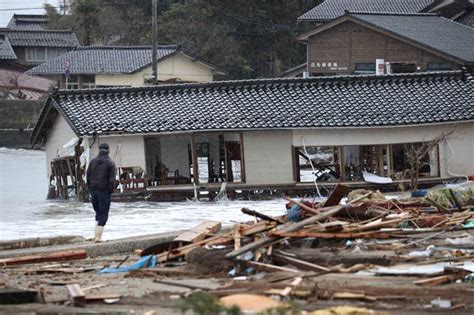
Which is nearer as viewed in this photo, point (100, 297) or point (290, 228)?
point (100, 297)

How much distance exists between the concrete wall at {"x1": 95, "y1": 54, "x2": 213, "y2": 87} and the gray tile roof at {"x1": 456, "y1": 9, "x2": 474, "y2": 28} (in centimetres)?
1501

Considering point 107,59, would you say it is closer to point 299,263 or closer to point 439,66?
point 439,66

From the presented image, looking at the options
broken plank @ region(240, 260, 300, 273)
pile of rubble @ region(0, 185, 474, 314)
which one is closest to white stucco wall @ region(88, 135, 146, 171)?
pile of rubble @ region(0, 185, 474, 314)

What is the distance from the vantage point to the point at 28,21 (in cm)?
7906

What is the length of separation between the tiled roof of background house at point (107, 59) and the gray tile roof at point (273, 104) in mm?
23974

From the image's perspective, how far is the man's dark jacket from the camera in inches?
719

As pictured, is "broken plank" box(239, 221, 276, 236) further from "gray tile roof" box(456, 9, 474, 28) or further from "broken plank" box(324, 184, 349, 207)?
"gray tile roof" box(456, 9, 474, 28)

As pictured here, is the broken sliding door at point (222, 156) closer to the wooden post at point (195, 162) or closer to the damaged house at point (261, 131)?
the damaged house at point (261, 131)

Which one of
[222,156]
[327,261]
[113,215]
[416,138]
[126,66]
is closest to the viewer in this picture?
Result: [327,261]

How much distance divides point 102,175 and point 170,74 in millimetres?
43432

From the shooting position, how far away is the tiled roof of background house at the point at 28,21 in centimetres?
7788

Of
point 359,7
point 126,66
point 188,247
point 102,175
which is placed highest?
point 359,7

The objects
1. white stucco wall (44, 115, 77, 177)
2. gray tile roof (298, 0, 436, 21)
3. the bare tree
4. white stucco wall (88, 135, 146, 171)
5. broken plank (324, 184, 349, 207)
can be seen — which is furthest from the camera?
gray tile roof (298, 0, 436, 21)

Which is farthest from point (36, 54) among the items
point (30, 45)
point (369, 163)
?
point (369, 163)
